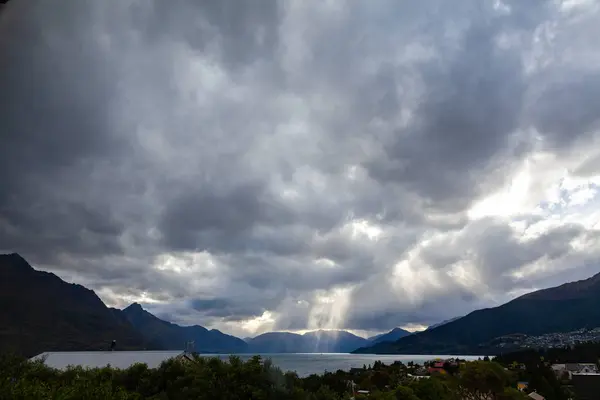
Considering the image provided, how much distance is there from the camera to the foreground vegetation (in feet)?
47.8

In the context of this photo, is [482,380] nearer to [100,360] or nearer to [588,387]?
[588,387]

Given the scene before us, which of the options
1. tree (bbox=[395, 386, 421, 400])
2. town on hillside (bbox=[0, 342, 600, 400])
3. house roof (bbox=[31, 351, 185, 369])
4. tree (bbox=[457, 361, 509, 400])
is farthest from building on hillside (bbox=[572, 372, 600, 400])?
house roof (bbox=[31, 351, 185, 369])

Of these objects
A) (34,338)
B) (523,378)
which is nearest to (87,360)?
(523,378)

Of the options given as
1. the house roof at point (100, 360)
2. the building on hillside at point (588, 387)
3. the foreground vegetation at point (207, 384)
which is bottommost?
the building on hillside at point (588, 387)

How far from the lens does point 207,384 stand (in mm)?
23391

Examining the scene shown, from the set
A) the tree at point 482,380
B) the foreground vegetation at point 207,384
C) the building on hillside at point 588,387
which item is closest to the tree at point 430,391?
the foreground vegetation at point 207,384

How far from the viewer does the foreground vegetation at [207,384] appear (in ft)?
47.8

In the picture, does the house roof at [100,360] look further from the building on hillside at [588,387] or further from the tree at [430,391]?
the building on hillside at [588,387]

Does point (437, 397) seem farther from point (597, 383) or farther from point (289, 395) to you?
point (597, 383)

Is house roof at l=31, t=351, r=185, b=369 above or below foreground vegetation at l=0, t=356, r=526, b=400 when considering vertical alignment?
above

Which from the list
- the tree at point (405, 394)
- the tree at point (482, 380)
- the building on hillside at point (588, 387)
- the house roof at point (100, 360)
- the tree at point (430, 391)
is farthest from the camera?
the building on hillside at point (588, 387)

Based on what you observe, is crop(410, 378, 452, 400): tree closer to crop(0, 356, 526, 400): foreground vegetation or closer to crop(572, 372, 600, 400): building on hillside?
crop(0, 356, 526, 400): foreground vegetation

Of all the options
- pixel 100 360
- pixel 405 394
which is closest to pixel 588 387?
pixel 405 394

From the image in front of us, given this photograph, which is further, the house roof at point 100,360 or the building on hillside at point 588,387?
the building on hillside at point 588,387
